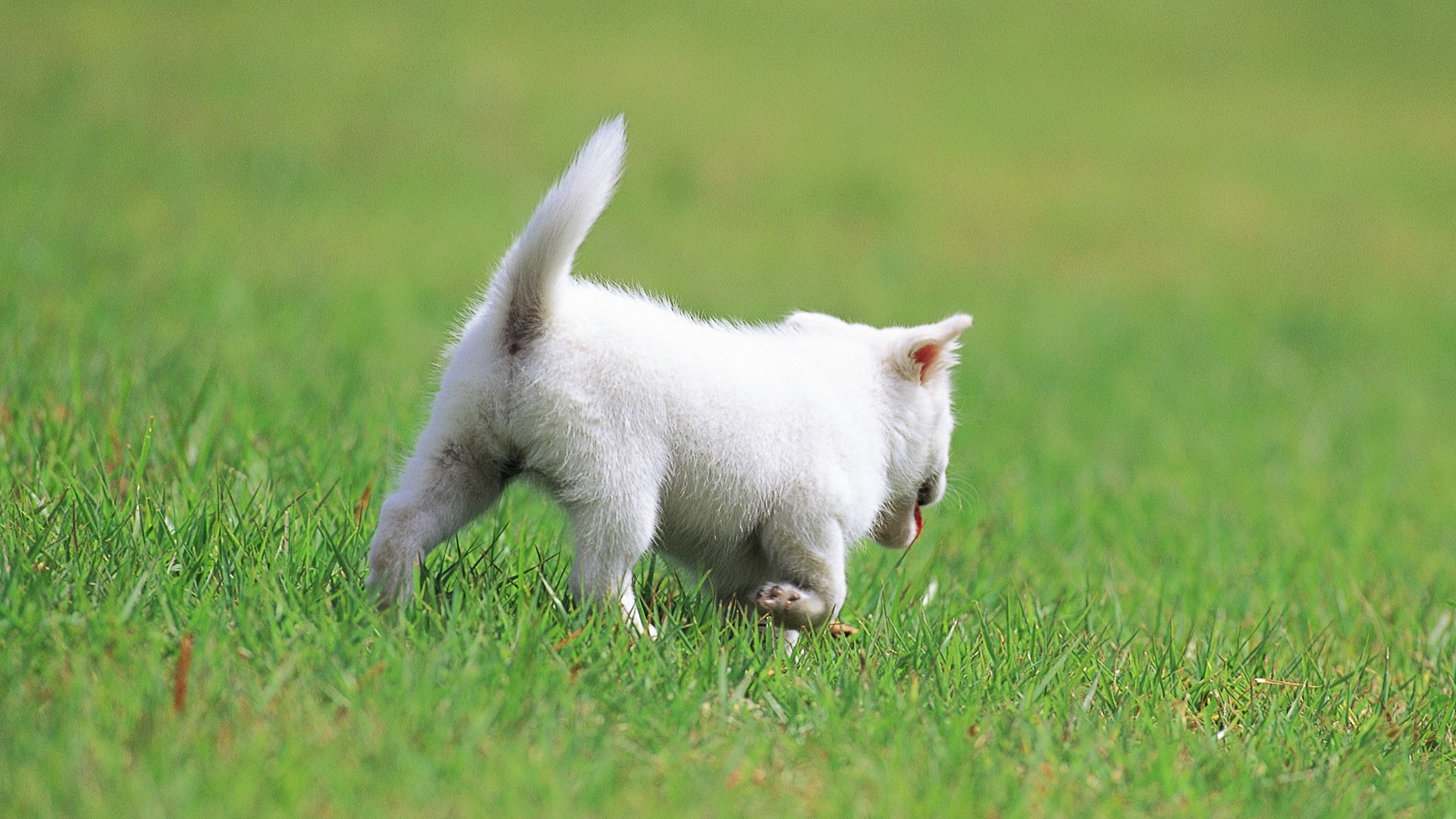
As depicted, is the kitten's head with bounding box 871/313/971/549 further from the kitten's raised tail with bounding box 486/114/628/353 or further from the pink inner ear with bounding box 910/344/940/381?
the kitten's raised tail with bounding box 486/114/628/353

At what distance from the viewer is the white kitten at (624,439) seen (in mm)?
2779

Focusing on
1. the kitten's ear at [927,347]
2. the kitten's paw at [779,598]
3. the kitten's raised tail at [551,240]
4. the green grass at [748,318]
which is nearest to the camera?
the green grass at [748,318]

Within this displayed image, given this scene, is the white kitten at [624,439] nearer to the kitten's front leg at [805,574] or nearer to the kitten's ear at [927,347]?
the kitten's front leg at [805,574]

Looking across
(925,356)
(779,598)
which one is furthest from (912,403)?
(779,598)

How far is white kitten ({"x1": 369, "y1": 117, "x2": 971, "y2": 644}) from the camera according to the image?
9.12 ft

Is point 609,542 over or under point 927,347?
under

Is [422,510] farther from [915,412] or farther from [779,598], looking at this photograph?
[915,412]

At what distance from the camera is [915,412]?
11.5 ft

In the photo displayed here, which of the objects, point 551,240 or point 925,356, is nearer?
point 551,240

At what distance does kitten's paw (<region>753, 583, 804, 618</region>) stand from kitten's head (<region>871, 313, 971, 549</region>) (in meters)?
0.59

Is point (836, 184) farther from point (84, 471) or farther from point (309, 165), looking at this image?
point (84, 471)

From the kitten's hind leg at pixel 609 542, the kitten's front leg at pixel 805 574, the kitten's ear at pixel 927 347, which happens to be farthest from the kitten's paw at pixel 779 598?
the kitten's ear at pixel 927 347

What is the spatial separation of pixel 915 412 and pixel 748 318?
17.3 ft

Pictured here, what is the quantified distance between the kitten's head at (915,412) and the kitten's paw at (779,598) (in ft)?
1.94
